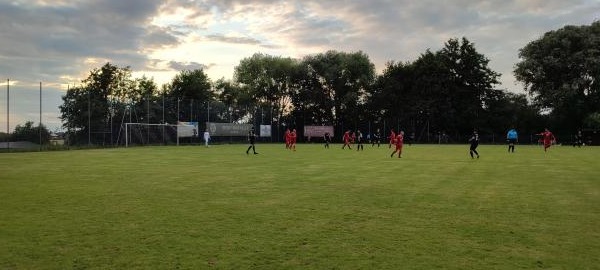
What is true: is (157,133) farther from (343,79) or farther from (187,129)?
(343,79)

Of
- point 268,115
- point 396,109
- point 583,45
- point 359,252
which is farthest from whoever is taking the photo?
point 396,109

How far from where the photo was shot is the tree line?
60219 millimetres

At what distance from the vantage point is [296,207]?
9.64 meters

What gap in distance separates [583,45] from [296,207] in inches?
2422

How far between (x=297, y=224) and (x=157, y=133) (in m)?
43.9

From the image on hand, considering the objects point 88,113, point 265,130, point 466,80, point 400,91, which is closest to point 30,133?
point 88,113

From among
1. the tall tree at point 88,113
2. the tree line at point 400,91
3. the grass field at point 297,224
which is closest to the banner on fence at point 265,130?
the tree line at point 400,91

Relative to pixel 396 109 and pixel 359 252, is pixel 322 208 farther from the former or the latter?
pixel 396 109

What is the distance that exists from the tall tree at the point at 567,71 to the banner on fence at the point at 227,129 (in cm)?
3516

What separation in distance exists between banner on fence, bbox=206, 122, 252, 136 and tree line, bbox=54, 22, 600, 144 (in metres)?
1.29

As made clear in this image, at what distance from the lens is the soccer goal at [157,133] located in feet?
151

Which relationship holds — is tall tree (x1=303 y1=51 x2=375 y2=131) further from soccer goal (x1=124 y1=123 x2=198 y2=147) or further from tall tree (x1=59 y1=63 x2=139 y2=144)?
tall tree (x1=59 y1=63 x2=139 y2=144)

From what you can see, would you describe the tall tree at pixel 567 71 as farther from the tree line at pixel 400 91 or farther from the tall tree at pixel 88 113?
the tall tree at pixel 88 113

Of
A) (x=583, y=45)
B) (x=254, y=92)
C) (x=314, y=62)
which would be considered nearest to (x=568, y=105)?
(x=583, y=45)
